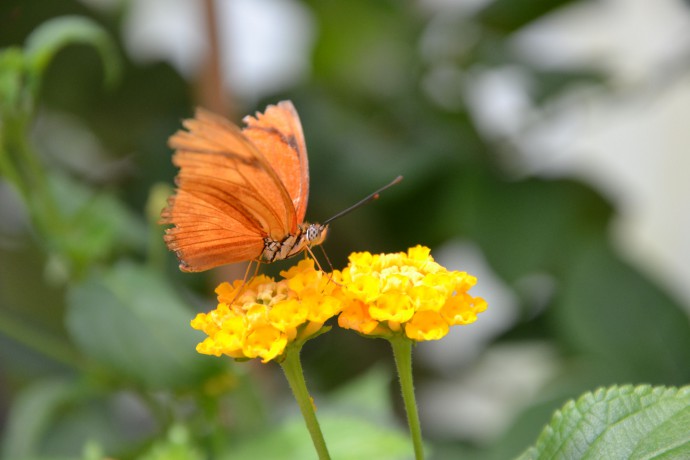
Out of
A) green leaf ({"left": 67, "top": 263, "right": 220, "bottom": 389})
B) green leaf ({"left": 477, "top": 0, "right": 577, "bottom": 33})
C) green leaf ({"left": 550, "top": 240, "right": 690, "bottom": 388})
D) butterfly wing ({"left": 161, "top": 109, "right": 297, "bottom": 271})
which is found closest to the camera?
butterfly wing ({"left": 161, "top": 109, "right": 297, "bottom": 271})

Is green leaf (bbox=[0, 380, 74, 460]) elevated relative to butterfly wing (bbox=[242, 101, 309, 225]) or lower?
elevated

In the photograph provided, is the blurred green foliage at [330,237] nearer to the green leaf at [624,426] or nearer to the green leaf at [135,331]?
the green leaf at [135,331]

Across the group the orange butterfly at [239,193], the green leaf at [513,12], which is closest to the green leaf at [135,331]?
the orange butterfly at [239,193]

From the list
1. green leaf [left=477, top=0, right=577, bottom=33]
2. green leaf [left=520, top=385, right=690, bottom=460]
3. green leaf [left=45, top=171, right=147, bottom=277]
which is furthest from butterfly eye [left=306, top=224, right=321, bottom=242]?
green leaf [left=477, top=0, right=577, bottom=33]

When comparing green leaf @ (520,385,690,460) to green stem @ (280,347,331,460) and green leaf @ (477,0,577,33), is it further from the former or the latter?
green leaf @ (477,0,577,33)

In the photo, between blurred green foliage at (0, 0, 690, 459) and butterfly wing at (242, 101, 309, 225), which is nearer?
butterfly wing at (242, 101, 309, 225)

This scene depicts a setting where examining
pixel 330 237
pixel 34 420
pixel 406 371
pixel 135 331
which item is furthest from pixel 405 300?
pixel 330 237

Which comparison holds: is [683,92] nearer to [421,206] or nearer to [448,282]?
[421,206]
